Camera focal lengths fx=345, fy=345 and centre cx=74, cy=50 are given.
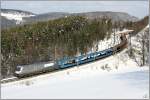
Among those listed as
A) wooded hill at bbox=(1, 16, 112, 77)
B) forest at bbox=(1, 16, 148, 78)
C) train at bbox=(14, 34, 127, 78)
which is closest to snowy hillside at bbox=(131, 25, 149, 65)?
train at bbox=(14, 34, 127, 78)

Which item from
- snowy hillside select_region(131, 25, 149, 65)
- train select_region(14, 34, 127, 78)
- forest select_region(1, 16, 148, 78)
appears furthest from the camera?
forest select_region(1, 16, 148, 78)

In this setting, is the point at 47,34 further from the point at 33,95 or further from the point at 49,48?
the point at 33,95

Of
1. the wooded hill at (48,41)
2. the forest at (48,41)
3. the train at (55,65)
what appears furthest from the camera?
the wooded hill at (48,41)

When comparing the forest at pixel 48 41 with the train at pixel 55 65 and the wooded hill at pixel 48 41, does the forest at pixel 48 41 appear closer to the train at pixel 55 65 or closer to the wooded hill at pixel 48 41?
the wooded hill at pixel 48 41

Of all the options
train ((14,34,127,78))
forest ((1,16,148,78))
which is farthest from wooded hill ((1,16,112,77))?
train ((14,34,127,78))

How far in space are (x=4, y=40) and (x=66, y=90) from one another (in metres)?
53.3

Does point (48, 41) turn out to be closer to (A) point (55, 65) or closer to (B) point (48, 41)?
(B) point (48, 41)

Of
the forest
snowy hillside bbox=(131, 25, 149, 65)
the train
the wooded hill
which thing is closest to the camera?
the train

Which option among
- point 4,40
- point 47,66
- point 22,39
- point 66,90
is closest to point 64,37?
point 22,39

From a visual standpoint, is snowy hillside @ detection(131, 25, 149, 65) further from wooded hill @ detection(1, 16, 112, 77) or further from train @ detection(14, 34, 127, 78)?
wooded hill @ detection(1, 16, 112, 77)

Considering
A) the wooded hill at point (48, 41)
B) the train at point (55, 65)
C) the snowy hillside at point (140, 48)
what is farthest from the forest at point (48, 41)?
the snowy hillside at point (140, 48)

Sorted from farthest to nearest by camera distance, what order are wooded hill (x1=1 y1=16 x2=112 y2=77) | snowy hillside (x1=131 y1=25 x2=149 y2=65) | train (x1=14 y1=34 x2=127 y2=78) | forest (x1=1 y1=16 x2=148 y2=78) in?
wooded hill (x1=1 y1=16 x2=112 y2=77), forest (x1=1 y1=16 x2=148 y2=78), snowy hillside (x1=131 y1=25 x2=149 y2=65), train (x1=14 y1=34 x2=127 y2=78)

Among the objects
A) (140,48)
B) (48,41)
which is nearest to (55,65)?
(140,48)

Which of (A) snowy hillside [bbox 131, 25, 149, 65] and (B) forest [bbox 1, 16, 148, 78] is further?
(B) forest [bbox 1, 16, 148, 78]
